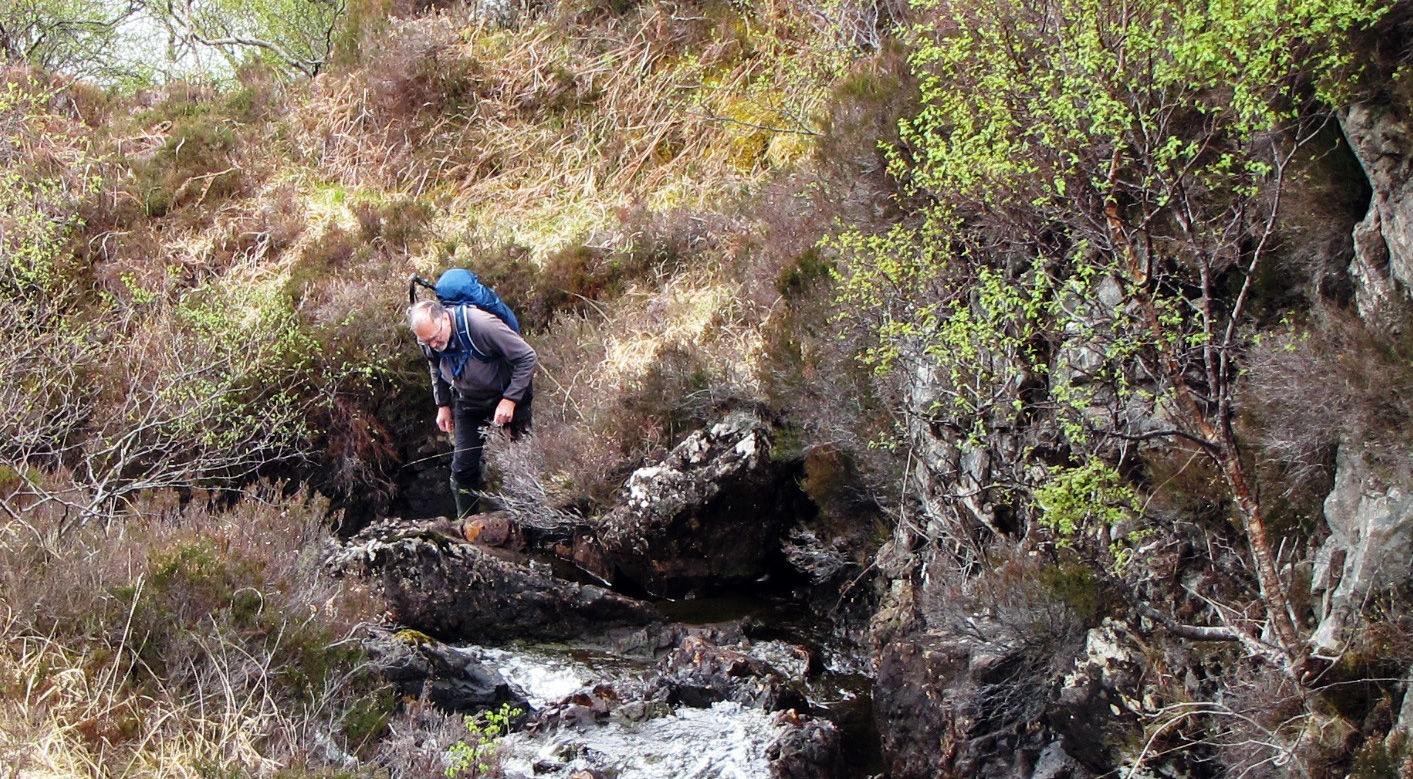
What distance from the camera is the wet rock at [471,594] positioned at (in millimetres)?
7211

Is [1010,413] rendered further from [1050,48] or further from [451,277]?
[451,277]

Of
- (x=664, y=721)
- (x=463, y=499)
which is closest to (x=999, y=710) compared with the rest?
(x=664, y=721)

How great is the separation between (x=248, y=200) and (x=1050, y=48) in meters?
→ 11.4

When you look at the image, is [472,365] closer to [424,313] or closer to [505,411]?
[505,411]

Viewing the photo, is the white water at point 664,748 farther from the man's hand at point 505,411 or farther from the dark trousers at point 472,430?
the dark trousers at point 472,430

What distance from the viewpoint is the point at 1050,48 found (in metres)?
4.89

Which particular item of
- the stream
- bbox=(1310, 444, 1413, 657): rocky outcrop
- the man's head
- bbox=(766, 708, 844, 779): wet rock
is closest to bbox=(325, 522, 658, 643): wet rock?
the stream

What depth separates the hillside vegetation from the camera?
4.27m

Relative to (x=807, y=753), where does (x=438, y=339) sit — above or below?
above

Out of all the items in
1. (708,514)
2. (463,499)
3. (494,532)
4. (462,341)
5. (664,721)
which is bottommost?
(664,721)

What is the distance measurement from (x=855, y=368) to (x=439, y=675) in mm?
2955

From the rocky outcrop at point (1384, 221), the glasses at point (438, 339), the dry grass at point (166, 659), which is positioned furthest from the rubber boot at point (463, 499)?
the rocky outcrop at point (1384, 221)

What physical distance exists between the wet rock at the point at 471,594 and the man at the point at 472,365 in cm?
90

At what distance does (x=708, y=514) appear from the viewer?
7.92m
